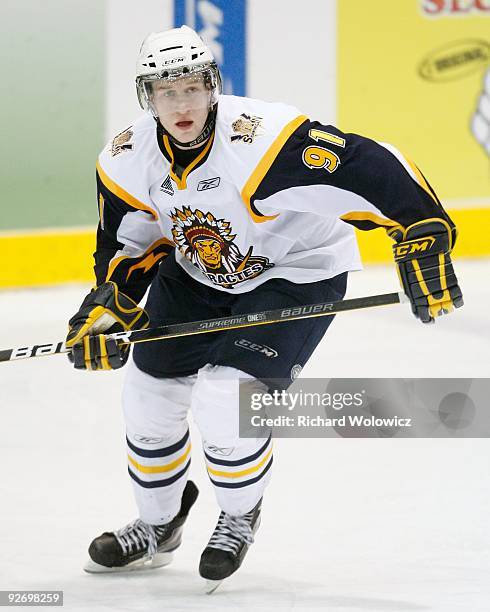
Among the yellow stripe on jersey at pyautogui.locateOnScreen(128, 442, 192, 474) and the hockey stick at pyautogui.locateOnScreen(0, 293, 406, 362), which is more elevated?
the hockey stick at pyautogui.locateOnScreen(0, 293, 406, 362)

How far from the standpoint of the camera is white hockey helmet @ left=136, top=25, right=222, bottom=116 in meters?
2.59

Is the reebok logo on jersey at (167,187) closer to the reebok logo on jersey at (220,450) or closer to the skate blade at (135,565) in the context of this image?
the reebok logo on jersey at (220,450)

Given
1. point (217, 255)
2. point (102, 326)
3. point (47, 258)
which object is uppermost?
point (217, 255)

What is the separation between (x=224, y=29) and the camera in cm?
541

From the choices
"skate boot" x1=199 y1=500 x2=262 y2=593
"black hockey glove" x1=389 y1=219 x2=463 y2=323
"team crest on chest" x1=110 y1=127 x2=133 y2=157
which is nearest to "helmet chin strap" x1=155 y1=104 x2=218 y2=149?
"team crest on chest" x1=110 y1=127 x2=133 y2=157

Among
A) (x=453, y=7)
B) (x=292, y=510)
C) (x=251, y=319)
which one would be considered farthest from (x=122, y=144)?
(x=453, y=7)

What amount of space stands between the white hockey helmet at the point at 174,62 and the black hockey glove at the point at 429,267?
0.52 meters

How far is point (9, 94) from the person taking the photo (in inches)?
205

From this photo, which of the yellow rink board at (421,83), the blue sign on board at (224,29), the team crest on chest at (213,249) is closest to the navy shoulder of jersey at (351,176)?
the team crest on chest at (213,249)

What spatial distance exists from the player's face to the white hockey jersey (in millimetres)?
68

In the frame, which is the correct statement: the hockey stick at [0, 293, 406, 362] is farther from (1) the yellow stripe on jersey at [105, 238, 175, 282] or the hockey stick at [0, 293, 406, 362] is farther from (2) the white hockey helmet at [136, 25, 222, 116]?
(2) the white hockey helmet at [136, 25, 222, 116]

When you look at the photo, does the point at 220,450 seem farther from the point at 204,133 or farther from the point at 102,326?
the point at 204,133

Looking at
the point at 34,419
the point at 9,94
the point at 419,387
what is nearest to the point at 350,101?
the point at 9,94

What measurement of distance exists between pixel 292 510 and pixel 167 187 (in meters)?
0.94
